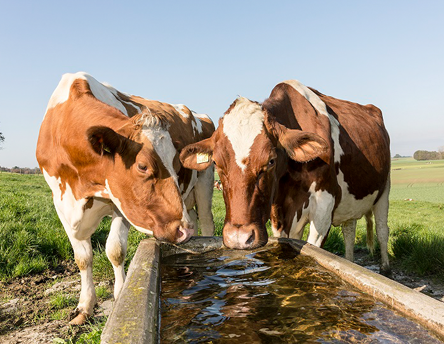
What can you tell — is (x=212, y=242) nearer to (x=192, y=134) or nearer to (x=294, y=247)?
(x=294, y=247)

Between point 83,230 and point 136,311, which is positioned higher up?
point 136,311

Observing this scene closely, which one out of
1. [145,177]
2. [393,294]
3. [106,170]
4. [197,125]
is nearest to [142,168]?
[145,177]

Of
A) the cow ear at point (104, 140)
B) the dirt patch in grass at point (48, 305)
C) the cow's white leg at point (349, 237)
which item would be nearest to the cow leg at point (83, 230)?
the dirt patch in grass at point (48, 305)

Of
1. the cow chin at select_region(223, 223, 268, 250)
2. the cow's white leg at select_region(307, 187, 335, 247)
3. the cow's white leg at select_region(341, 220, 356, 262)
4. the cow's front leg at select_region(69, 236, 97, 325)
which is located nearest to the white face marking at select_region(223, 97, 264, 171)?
the cow chin at select_region(223, 223, 268, 250)

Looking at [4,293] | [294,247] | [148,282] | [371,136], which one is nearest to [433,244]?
[371,136]

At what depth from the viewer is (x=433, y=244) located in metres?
5.79

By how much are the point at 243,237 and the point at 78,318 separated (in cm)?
197

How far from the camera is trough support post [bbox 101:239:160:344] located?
160 centimetres

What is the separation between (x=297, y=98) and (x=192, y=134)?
1.91 meters

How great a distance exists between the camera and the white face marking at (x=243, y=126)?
3512mm

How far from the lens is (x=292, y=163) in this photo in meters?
4.21

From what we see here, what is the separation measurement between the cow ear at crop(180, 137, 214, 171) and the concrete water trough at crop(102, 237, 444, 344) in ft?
3.51

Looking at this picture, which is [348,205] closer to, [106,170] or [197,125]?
[197,125]

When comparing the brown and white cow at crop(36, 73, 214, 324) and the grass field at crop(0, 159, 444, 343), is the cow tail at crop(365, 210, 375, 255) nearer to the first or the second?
the grass field at crop(0, 159, 444, 343)
